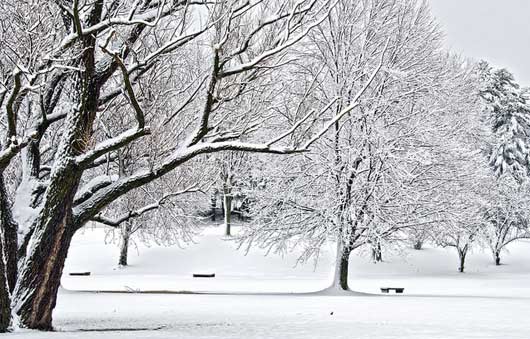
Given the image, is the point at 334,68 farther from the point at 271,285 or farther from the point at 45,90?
the point at 45,90

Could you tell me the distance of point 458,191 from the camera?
74.3 feet

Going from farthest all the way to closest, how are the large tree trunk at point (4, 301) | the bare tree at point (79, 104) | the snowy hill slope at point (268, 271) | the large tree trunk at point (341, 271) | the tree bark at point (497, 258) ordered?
the tree bark at point (497, 258), the snowy hill slope at point (268, 271), the large tree trunk at point (341, 271), the large tree trunk at point (4, 301), the bare tree at point (79, 104)

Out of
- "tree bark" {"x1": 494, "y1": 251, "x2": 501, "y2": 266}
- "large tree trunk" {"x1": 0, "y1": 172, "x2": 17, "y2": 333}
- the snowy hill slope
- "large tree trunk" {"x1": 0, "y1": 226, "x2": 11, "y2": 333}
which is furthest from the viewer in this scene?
"tree bark" {"x1": 494, "y1": 251, "x2": 501, "y2": 266}

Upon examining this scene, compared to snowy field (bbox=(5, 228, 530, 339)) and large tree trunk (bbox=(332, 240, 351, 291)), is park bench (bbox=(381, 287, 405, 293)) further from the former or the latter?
large tree trunk (bbox=(332, 240, 351, 291))

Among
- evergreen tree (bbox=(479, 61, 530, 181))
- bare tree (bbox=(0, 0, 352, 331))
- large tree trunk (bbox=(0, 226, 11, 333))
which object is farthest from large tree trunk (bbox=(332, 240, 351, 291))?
evergreen tree (bbox=(479, 61, 530, 181))

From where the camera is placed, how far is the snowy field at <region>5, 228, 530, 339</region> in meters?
11.4

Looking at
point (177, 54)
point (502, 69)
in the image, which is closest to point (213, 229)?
point (502, 69)

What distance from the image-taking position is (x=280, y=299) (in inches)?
762

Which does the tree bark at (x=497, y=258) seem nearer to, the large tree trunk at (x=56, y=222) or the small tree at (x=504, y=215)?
the small tree at (x=504, y=215)

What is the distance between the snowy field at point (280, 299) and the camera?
11414mm

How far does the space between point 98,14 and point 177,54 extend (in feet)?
8.67

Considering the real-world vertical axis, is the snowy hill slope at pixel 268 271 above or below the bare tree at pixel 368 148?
below

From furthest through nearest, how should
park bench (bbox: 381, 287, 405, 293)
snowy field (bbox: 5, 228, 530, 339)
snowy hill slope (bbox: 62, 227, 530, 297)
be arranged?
1. snowy hill slope (bbox: 62, 227, 530, 297)
2. park bench (bbox: 381, 287, 405, 293)
3. snowy field (bbox: 5, 228, 530, 339)

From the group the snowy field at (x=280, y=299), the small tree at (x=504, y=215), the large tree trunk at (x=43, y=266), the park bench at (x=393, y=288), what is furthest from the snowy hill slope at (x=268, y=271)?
the large tree trunk at (x=43, y=266)
